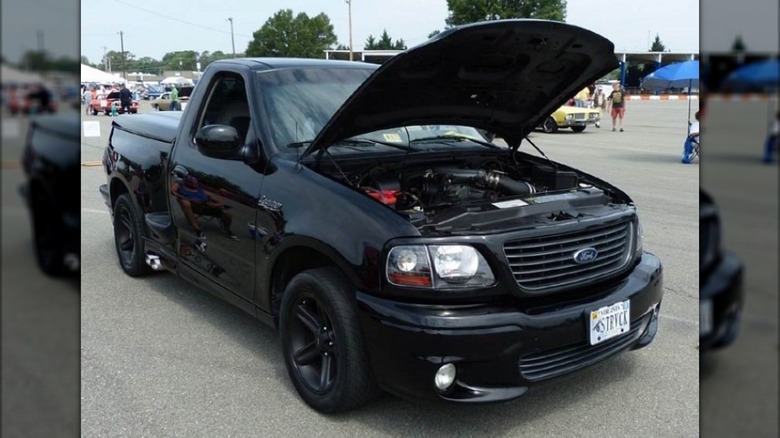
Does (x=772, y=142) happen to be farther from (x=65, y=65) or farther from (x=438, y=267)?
(x=438, y=267)

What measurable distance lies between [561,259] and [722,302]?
7.65 ft

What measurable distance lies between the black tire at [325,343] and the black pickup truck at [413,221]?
0.01 metres

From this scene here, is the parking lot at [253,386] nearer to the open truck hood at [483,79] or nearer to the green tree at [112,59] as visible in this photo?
the open truck hood at [483,79]

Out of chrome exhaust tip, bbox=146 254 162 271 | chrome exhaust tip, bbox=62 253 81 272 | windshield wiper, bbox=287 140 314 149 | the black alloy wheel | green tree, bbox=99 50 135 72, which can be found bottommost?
the black alloy wheel

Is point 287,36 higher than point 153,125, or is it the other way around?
point 287,36

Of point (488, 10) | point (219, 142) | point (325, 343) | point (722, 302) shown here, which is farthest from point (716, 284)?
point (488, 10)

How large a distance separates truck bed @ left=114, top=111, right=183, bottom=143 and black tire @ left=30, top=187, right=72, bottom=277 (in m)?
4.14

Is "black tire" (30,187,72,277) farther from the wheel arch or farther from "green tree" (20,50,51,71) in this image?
the wheel arch

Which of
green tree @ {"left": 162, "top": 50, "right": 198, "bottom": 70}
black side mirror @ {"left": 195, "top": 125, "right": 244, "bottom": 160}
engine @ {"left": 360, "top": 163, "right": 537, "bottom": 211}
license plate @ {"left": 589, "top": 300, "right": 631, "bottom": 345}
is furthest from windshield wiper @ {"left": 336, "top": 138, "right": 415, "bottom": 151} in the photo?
green tree @ {"left": 162, "top": 50, "right": 198, "bottom": 70}

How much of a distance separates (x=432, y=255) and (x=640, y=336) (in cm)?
133

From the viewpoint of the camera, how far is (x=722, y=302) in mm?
792

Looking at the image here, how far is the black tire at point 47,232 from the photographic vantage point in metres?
0.90

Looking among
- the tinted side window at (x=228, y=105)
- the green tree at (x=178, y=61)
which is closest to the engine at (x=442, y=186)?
the tinted side window at (x=228, y=105)

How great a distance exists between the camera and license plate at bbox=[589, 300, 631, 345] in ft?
10.1
